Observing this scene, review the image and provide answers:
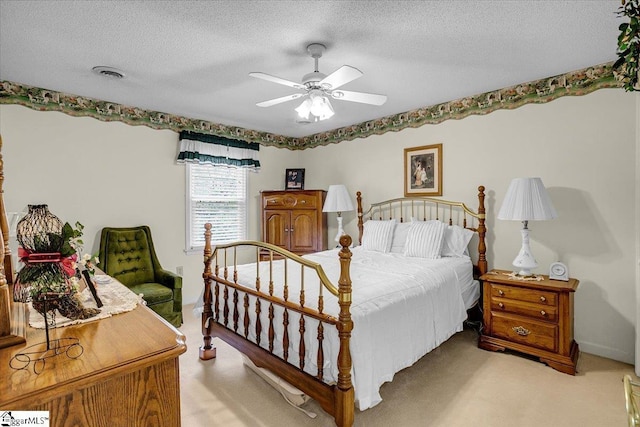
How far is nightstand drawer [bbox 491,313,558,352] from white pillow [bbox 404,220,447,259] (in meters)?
0.81

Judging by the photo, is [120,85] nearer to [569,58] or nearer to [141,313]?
[141,313]

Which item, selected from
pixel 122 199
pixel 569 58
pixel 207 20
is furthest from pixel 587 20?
pixel 122 199

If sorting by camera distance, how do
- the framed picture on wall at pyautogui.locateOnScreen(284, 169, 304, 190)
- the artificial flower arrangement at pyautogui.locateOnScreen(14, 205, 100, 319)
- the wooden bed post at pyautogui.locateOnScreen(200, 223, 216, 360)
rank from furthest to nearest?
1. the framed picture on wall at pyautogui.locateOnScreen(284, 169, 304, 190)
2. the wooden bed post at pyautogui.locateOnScreen(200, 223, 216, 360)
3. the artificial flower arrangement at pyautogui.locateOnScreen(14, 205, 100, 319)

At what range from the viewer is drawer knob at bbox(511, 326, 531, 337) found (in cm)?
287

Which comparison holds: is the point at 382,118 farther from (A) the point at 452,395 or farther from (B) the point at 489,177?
(A) the point at 452,395

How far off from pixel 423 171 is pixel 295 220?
198 cm

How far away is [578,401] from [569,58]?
266 cm

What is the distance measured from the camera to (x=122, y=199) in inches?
154

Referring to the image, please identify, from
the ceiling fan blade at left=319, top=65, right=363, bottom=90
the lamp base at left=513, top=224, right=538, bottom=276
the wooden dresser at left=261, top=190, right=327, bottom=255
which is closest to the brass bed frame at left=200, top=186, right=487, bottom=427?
the lamp base at left=513, top=224, right=538, bottom=276

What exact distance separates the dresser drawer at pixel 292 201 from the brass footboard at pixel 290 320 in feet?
6.45

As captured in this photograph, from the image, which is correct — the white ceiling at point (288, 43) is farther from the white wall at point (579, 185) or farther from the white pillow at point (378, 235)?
the white pillow at point (378, 235)

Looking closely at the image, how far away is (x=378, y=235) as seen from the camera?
404 centimetres

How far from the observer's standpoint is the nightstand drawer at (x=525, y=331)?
2.74 meters

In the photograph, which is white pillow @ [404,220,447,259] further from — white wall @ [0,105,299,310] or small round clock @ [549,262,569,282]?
white wall @ [0,105,299,310]
